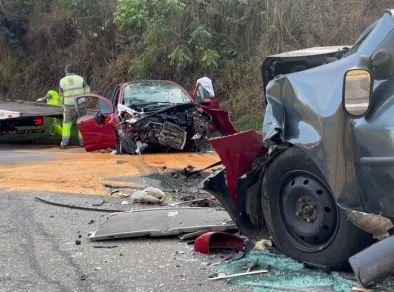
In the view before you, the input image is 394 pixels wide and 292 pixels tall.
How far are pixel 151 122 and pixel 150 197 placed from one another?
4569 millimetres

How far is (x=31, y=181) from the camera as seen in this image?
8406 millimetres

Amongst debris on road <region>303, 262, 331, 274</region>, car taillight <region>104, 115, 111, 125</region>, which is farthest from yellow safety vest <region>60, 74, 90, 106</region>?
debris on road <region>303, 262, 331, 274</region>

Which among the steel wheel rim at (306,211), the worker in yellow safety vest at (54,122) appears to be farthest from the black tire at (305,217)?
the worker in yellow safety vest at (54,122)

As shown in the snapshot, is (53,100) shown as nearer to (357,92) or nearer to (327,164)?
(327,164)

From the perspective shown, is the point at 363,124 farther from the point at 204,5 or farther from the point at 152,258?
the point at 204,5

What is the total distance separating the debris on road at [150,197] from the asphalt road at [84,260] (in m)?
0.65

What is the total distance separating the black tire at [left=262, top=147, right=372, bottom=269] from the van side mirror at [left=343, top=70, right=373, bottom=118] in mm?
554

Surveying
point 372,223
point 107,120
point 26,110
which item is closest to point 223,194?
point 372,223

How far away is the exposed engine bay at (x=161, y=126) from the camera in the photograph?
37.3 ft

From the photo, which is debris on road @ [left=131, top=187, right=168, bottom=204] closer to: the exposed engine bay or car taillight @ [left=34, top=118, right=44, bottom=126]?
the exposed engine bay

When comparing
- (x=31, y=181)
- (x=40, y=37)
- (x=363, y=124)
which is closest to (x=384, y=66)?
(x=363, y=124)

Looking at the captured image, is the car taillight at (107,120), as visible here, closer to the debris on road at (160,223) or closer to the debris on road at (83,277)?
the debris on road at (160,223)

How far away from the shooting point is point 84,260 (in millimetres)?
4742

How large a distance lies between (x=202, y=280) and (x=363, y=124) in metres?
1.50
